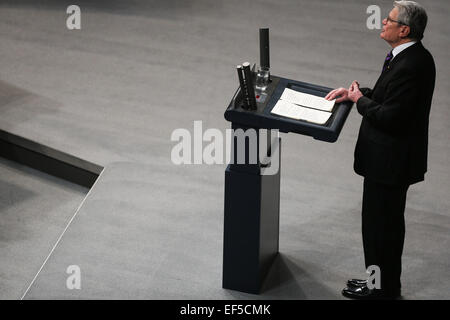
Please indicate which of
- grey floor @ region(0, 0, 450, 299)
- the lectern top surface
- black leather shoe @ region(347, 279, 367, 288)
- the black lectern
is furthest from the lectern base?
black leather shoe @ region(347, 279, 367, 288)

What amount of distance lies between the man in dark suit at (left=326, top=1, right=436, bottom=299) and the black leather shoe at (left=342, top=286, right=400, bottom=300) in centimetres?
6

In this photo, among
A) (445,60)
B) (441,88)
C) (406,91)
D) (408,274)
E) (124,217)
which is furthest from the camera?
(445,60)

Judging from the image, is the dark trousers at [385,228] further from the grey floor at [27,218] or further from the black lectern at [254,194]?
the grey floor at [27,218]

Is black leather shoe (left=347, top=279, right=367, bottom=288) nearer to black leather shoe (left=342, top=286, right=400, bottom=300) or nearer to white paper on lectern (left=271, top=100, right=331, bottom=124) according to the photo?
black leather shoe (left=342, top=286, right=400, bottom=300)

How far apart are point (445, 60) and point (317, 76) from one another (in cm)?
110

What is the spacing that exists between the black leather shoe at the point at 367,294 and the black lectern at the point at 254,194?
0.43 meters

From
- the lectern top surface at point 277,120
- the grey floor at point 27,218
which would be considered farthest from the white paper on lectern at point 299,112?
the grey floor at point 27,218

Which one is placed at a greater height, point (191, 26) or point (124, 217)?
point (191, 26)

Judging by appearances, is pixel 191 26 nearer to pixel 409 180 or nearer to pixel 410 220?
pixel 410 220

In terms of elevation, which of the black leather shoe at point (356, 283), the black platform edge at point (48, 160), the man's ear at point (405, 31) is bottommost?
the black leather shoe at point (356, 283)

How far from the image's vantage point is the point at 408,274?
12.5ft

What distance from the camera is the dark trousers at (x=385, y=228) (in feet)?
10.9

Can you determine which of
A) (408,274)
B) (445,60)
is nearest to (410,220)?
(408,274)

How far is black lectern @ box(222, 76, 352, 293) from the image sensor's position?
122 inches
